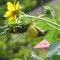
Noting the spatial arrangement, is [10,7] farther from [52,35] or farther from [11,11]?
[52,35]

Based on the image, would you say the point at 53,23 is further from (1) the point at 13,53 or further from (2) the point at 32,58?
(1) the point at 13,53

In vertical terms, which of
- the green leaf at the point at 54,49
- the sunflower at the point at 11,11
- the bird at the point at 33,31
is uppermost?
the sunflower at the point at 11,11

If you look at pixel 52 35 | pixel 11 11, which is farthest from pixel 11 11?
pixel 52 35

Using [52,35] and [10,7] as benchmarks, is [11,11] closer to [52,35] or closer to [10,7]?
[10,7]

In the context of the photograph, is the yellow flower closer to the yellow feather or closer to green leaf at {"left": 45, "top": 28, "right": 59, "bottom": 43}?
the yellow feather

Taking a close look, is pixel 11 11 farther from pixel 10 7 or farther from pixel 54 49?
pixel 54 49

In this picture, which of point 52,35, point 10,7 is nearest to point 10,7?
point 10,7

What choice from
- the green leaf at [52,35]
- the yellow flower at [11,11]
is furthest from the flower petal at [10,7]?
the green leaf at [52,35]

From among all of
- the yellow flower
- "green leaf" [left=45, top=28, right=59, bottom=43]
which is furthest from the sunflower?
"green leaf" [left=45, top=28, right=59, bottom=43]

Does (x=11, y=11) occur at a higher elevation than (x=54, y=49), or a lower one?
higher

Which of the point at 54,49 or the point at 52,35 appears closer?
the point at 54,49

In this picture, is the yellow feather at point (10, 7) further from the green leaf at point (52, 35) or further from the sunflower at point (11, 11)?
the green leaf at point (52, 35)
